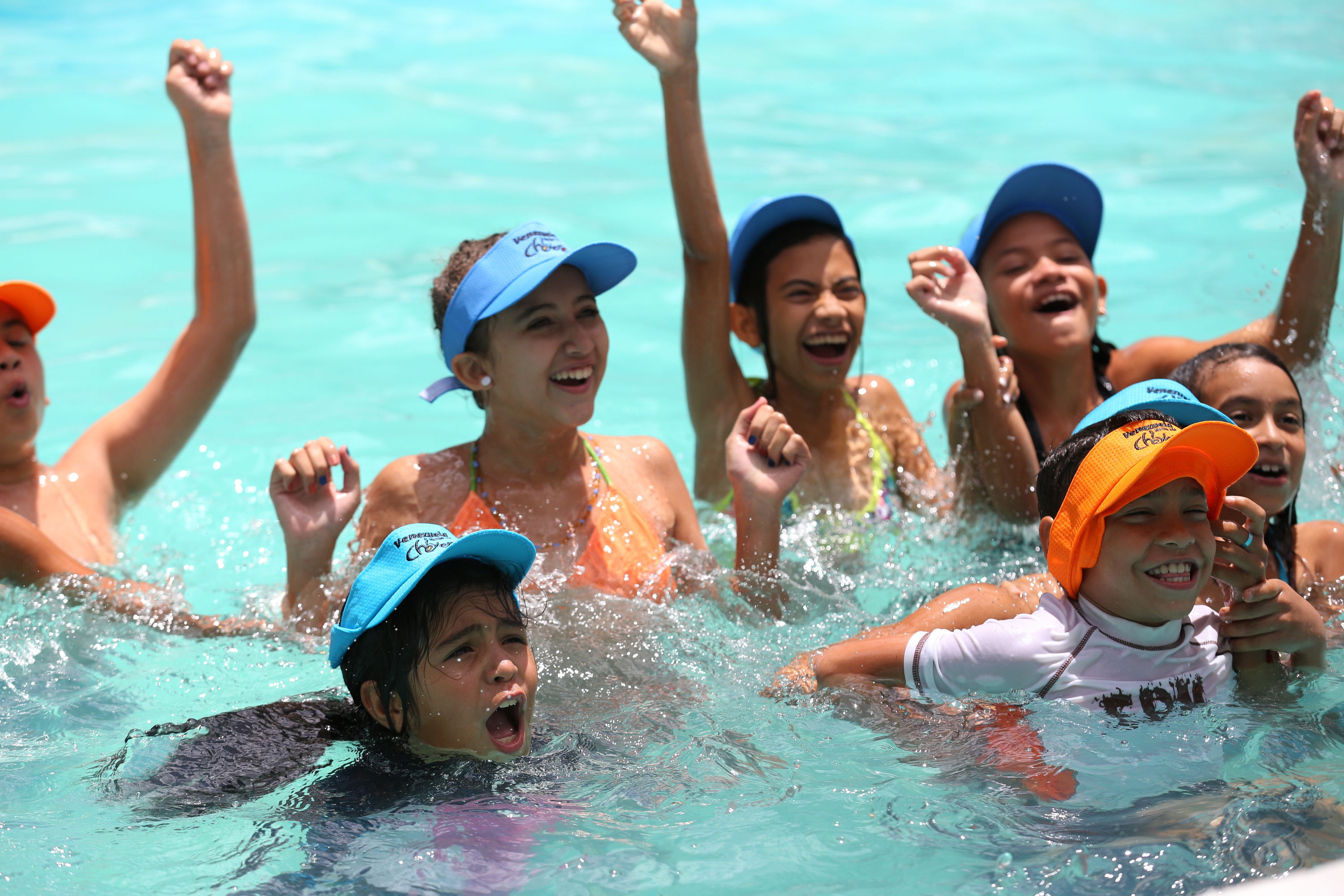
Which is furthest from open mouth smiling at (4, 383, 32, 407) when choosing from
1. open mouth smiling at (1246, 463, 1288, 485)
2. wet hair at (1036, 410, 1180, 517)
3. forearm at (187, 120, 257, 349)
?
open mouth smiling at (1246, 463, 1288, 485)

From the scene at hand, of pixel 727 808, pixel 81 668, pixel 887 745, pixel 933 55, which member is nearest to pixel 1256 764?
pixel 887 745

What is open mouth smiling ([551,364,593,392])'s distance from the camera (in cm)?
399

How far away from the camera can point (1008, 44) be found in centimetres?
1434

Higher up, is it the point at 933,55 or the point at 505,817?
the point at 933,55

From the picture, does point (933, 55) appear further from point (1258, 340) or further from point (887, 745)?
point (887, 745)

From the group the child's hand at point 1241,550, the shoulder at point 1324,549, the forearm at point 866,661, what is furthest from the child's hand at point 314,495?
the shoulder at point 1324,549

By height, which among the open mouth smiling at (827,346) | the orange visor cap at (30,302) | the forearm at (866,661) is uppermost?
the orange visor cap at (30,302)

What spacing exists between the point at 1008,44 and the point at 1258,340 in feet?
33.7

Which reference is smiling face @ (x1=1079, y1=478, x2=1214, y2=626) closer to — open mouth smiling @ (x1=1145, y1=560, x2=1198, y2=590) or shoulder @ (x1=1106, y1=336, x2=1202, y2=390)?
open mouth smiling @ (x1=1145, y1=560, x2=1198, y2=590)

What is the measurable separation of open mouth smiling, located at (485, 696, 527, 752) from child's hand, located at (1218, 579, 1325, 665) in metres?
1.74

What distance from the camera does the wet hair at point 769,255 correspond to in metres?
4.87

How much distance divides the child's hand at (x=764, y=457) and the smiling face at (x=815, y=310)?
82cm

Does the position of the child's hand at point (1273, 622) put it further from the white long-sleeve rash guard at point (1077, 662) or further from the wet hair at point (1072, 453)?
the wet hair at point (1072, 453)

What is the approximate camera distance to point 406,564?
3125 mm
